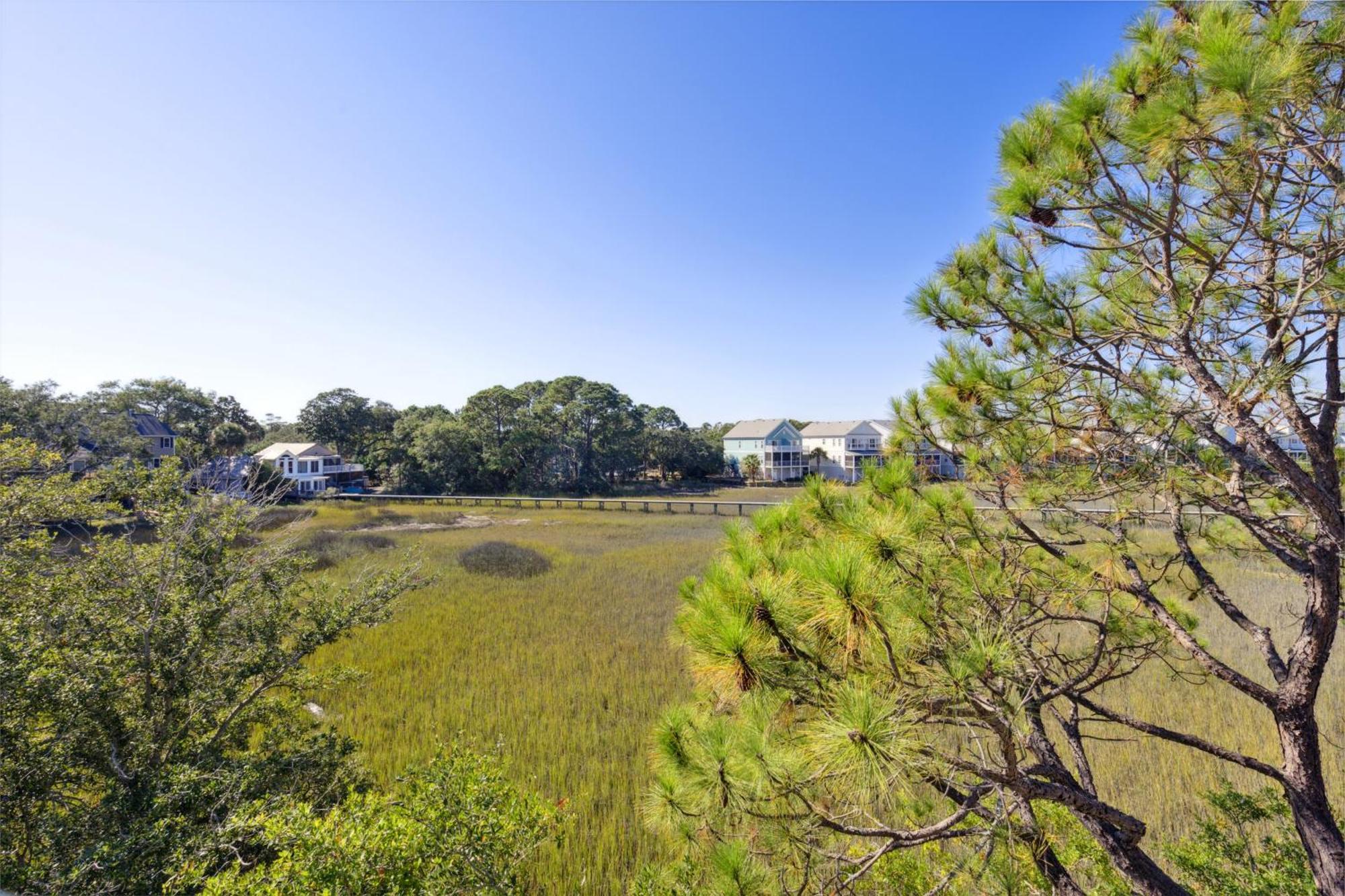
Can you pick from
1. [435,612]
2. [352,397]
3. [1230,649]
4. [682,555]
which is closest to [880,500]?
[1230,649]

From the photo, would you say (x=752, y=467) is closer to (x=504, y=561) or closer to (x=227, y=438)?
(x=504, y=561)

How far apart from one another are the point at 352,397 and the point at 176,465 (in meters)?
47.9

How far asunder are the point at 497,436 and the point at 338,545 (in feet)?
64.8

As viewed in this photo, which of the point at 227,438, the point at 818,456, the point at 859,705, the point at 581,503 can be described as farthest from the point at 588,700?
the point at 227,438

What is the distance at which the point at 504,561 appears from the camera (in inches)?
571

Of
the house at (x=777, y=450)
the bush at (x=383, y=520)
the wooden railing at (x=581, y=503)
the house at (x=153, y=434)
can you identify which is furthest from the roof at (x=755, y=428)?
the house at (x=153, y=434)

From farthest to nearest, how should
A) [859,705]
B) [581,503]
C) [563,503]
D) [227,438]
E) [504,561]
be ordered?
[227,438] < [581,503] < [563,503] < [504,561] < [859,705]

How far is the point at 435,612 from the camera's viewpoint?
1030 centimetres

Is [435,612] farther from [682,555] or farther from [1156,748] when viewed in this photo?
[1156,748]

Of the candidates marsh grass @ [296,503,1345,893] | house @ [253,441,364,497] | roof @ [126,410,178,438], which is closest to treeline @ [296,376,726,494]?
house @ [253,441,364,497]

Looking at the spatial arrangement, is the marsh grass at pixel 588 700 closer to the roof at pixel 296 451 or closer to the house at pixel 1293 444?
the house at pixel 1293 444

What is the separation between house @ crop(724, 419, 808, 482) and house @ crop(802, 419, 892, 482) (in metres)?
1.01

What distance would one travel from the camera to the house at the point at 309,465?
1341 inches

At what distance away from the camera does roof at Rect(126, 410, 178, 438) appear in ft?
97.1
